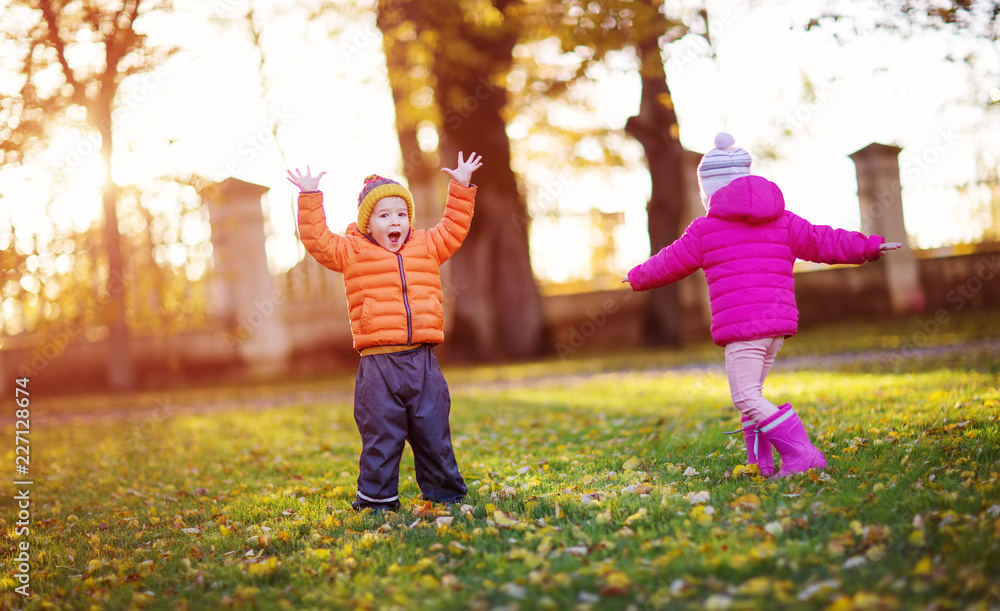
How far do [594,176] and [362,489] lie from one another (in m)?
15.6

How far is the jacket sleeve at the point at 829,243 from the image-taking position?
4.09 meters

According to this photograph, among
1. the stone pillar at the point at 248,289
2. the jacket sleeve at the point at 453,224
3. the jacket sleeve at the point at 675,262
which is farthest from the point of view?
the stone pillar at the point at 248,289

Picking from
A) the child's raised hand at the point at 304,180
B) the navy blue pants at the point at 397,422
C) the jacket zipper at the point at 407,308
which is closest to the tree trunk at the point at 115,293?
the child's raised hand at the point at 304,180

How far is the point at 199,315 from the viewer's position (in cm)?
1697

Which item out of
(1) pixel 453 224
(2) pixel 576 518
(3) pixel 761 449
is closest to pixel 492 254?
(1) pixel 453 224

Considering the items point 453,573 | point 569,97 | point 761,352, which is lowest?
point 453,573

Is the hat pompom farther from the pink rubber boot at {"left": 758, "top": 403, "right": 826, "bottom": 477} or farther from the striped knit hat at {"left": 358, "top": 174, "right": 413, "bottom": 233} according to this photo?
the striped knit hat at {"left": 358, "top": 174, "right": 413, "bottom": 233}

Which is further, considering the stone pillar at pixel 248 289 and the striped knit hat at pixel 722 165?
the stone pillar at pixel 248 289

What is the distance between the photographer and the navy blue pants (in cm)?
428

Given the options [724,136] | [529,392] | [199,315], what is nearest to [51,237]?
[199,315]

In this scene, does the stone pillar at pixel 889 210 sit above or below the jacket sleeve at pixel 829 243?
above

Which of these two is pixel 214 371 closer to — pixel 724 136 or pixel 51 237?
pixel 51 237

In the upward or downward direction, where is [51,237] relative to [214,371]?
upward

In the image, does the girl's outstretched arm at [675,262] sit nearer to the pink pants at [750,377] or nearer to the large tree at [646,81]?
the pink pants at [750,377]
